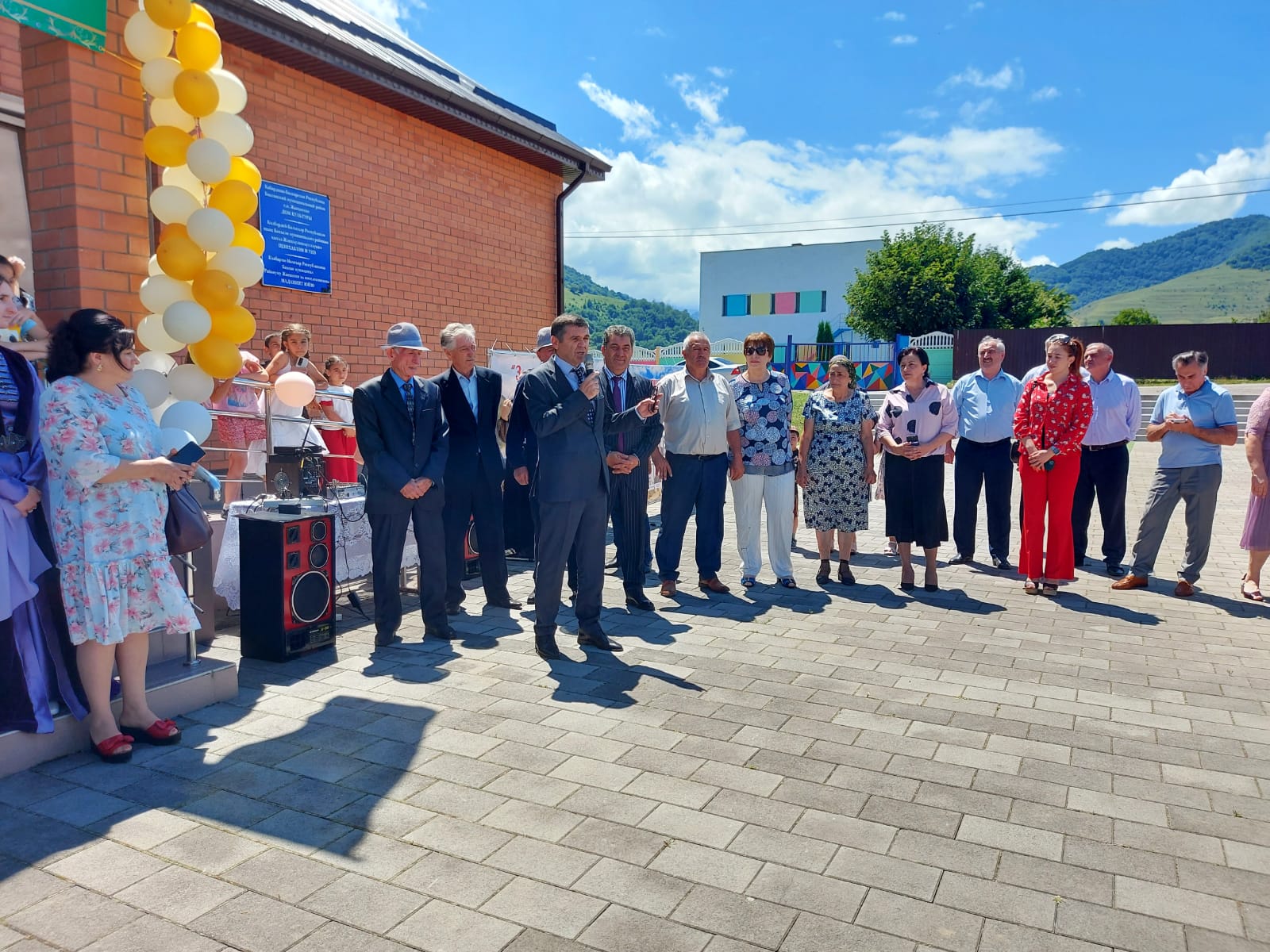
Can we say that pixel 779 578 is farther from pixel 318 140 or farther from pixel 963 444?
pixel 318 140

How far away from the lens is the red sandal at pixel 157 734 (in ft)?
12.6

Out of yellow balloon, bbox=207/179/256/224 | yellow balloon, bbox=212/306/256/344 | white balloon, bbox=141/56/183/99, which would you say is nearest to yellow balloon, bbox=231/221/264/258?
yellow balloon, bbox=207/179/256/224

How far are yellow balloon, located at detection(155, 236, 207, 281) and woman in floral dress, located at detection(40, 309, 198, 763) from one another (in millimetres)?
1110

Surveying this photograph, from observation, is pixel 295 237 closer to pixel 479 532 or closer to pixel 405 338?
pixel 405 338

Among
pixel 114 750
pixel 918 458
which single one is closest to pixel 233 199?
pixel 114 750

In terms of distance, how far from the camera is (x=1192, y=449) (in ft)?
22.5

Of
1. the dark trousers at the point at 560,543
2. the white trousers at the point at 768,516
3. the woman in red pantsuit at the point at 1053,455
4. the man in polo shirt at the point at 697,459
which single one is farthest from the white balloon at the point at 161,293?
the woman in red pantsuit at the point at 1053,455

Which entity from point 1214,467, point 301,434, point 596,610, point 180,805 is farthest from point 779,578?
point 180,805

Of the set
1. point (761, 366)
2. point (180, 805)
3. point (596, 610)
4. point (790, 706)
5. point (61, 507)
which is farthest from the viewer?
point (761, 366)

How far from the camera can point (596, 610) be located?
5402mm

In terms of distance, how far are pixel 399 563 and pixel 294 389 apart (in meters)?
1.56

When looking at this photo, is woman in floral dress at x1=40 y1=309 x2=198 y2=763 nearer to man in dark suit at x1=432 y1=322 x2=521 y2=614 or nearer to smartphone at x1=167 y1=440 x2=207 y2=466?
smartphone at x1=167 y1=440 x2=207 y2=466

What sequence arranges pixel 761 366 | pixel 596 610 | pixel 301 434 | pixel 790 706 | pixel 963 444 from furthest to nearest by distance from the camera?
pixel 963 444 < pixel 761 366 < pixel 301 434 < pixel 596 610 < pixel 790 706

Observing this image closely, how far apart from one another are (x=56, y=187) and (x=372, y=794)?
357cm
